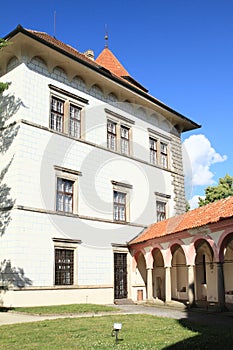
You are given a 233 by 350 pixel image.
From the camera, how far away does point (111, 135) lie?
22.2 meters

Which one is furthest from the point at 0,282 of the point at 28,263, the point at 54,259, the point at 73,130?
the point at 73,130

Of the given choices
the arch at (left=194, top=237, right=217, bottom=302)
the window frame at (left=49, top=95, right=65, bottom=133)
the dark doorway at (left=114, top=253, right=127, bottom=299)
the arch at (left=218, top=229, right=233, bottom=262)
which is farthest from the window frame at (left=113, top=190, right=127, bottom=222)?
the arch at (left=218, top=229, right=233, bottom=262)

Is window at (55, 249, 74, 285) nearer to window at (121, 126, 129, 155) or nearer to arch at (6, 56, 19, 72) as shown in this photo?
window at (121, 126, 129, 155)

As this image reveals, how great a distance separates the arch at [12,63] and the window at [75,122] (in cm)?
329

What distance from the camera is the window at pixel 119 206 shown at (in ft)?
70.3

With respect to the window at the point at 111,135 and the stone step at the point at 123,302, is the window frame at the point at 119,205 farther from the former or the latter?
the stone step at the point at 123,302

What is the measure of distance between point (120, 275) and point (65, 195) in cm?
540

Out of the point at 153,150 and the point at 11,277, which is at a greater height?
the point at 153,150

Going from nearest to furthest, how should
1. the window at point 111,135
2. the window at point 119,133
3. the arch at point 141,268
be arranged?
the arch at point 141,268 → the window at point 111,135 → the window at point 119,133

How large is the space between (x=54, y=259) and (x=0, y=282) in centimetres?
244

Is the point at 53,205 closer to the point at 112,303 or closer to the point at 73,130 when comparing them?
the point at 73,130

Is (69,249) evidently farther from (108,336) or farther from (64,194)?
(108,336)

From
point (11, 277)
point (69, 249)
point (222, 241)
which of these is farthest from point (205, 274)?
point (11, 277)

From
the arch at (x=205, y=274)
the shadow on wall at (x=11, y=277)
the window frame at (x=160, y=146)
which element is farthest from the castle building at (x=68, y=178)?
the arch at (x=205, y=274)
